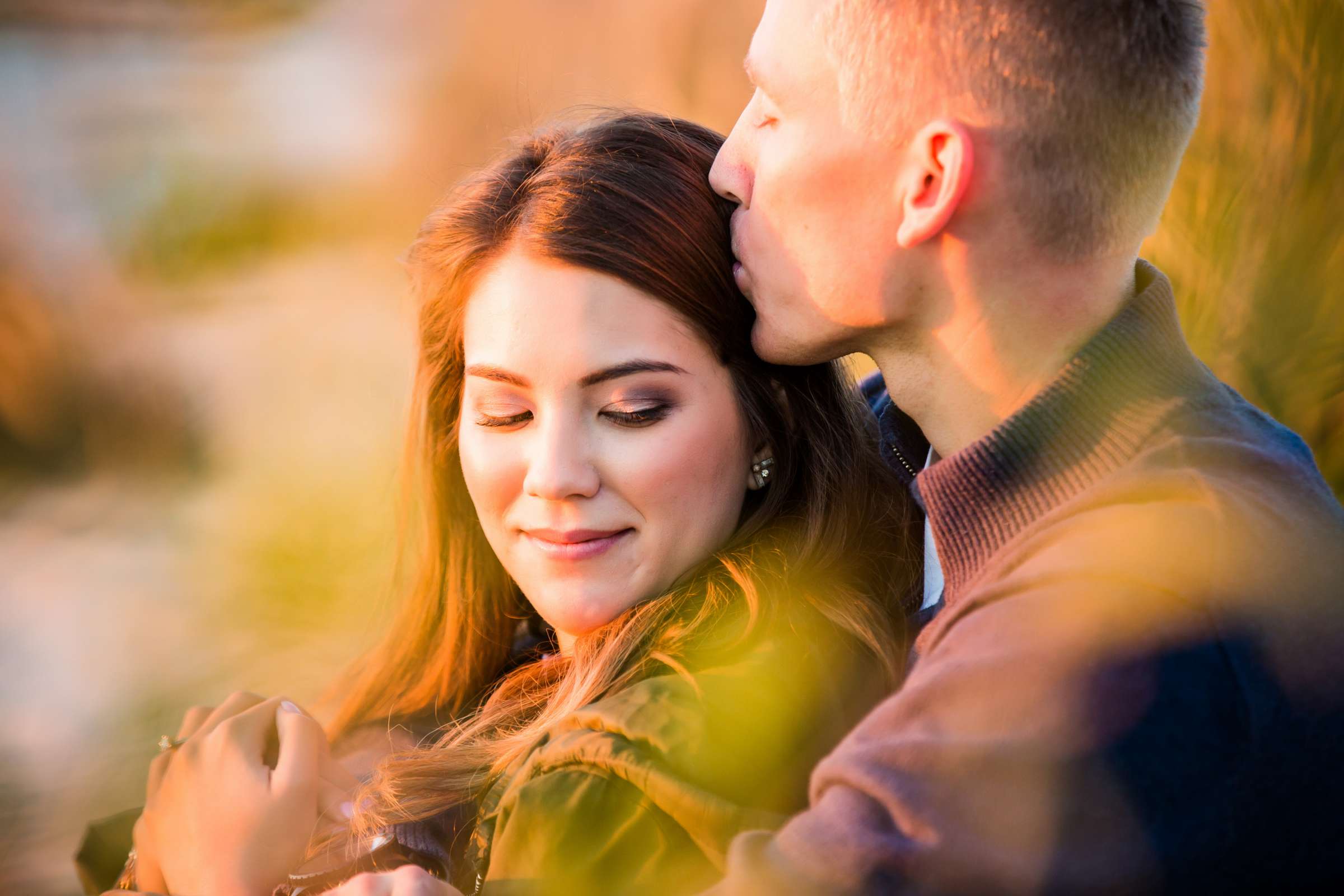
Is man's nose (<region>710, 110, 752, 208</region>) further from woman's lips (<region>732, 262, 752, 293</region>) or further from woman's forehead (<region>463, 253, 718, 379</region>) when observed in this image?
woman's forehead (<region>463, 253, 718, 379</region>)

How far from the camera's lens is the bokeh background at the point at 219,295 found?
4.58 m

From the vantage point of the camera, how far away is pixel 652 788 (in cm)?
191

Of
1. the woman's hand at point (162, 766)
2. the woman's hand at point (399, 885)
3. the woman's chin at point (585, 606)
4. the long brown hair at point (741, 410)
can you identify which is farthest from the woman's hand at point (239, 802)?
the woman's chin at point (585, 606)

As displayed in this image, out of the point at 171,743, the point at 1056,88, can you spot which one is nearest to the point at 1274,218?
the point at 1056,88

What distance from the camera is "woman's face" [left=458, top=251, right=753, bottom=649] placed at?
2.38 m

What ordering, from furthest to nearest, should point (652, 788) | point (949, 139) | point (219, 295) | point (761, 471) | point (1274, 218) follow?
point (219, 295), point (1274, 218), point (761, 471), point (949, 139), point (652, 788)

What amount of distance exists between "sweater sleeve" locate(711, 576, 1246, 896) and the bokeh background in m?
3.08

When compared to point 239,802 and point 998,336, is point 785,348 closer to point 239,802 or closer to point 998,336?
point 998,336

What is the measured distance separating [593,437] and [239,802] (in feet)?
3.46

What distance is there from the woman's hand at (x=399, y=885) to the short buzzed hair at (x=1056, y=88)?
1.52 m

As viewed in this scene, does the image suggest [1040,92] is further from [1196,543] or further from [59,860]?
[59,860]

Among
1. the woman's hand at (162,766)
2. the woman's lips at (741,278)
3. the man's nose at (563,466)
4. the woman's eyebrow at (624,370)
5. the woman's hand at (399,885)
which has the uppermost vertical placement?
the woman's lips at (741,278)

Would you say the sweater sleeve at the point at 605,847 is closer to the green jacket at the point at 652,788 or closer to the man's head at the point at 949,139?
the green jacket at the point at 652,788

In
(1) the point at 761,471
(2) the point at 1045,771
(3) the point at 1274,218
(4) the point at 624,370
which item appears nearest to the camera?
(2) the point at 1045,771
